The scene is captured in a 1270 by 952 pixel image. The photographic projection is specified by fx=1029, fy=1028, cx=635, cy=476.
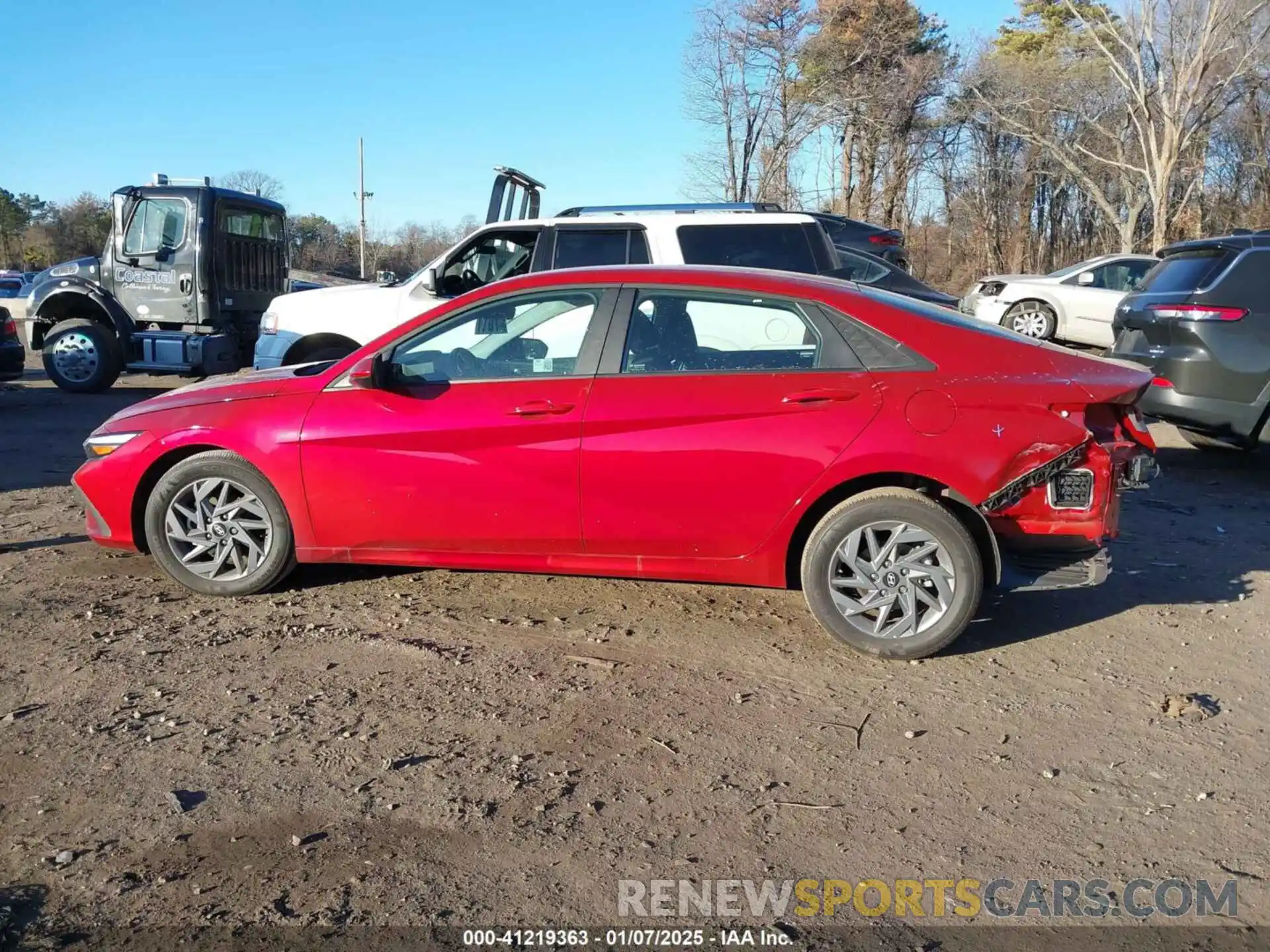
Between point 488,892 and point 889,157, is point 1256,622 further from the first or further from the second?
point 889,157

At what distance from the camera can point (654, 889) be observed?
2844mm

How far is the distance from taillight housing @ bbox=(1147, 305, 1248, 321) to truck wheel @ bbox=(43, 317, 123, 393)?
11.9 metres

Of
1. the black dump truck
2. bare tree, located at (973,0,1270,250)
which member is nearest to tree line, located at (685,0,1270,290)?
bare tree, located at (973,0,1270,250)

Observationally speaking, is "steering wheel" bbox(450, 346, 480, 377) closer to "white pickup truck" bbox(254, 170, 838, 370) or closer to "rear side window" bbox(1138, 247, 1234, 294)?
"white pickup truck" bbox(254, 170, 838, 370)

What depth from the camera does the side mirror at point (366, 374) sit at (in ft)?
15.6

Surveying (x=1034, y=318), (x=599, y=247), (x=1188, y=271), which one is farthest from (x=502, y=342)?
(x=1034, y=318)

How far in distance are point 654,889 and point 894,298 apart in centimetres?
293

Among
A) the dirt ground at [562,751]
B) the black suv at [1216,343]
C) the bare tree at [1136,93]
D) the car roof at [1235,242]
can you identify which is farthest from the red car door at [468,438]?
the bare tree at [1136,93]

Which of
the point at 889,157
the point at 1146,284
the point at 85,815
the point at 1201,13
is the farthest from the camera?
the point at 889,157

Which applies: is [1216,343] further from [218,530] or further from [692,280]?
[218,530]

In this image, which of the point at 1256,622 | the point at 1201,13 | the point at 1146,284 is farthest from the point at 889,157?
the point at 1256,622

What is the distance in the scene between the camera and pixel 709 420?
443cm

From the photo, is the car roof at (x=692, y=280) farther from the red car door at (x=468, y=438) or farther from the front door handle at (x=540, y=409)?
the front door handle at (x=540, y=409)

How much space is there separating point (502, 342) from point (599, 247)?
3.83 m
